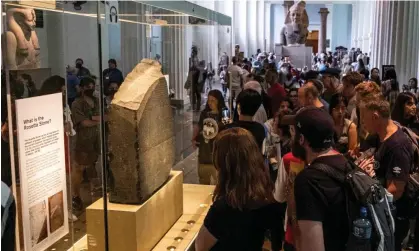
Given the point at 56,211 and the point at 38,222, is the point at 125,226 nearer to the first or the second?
the point at 56,211

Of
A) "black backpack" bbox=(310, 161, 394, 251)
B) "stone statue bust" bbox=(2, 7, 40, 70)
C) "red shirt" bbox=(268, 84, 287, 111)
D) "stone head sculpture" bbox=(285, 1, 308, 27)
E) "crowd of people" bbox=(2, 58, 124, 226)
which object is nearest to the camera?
"stone statue bust" bbox=(2, 7, 40, 70)

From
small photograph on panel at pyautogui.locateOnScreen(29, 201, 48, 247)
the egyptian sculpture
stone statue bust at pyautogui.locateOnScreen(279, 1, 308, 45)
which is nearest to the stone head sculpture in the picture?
stone statue bust at pyautogui.locateOnScreen(279, 1, 308, 45)

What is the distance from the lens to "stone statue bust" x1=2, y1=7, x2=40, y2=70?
2121 millimetres

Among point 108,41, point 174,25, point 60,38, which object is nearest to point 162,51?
point 174,25

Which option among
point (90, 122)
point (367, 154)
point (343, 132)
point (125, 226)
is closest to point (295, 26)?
point (343, 132)

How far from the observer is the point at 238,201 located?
99.5 inches

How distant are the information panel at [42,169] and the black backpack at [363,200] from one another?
126 cm

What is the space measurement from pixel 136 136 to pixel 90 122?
336 mm

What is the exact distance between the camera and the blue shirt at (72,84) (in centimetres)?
305

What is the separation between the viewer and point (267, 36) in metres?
37.8

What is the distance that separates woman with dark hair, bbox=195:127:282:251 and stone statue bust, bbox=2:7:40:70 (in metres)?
1.04

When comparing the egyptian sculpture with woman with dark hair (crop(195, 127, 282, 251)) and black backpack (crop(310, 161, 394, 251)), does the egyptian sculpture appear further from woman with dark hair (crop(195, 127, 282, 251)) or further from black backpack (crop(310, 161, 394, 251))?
black backpack (crop(310, 161, 394, 251))

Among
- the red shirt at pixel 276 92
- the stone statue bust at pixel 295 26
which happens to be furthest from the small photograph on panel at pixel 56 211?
the stone statue bust at pixel 295 26

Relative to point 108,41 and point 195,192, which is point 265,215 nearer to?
point 108,41
